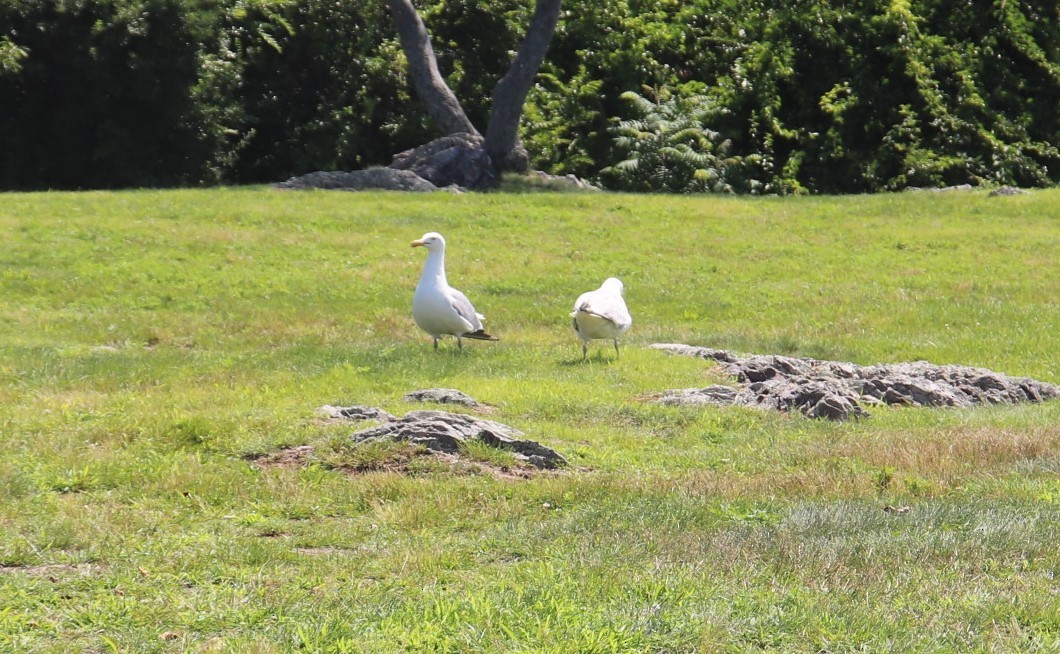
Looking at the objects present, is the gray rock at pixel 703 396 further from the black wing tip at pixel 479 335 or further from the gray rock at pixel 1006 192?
the gray rock at pixel 1006 192

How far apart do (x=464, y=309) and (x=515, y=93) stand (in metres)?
15.8

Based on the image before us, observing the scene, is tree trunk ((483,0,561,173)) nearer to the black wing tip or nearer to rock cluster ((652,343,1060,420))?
the black wing tip

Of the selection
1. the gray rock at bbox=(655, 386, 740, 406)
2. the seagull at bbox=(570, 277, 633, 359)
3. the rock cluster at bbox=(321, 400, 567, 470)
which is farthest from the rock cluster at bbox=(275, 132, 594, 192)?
the rock cluster at bbox=(321, 400, 567, 470)

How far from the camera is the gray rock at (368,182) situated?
28547mm

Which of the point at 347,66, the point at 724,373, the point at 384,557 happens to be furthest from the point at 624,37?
the point at 384,557

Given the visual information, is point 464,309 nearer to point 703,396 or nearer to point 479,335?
point 479,335

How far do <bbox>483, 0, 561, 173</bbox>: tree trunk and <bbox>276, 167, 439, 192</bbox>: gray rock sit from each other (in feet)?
6.82

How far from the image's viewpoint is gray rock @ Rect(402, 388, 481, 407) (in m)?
11.5

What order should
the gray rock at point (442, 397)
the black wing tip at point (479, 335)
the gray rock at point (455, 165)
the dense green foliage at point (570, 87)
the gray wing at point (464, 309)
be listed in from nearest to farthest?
1. the gray rock at point (442, 397)
2. the gray wing at point (464, 309)
3. the black wing tip at point (479, 335)
4. the gray rock at point (455, 165)
5. the dense green foliage at point (570, 87)

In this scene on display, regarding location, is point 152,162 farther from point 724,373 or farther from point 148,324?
point 724,373

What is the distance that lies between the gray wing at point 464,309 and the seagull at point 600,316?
1.30 metres

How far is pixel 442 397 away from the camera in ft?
37.9

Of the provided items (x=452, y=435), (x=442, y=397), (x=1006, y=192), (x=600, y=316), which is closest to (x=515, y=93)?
(x=1006, y=192)

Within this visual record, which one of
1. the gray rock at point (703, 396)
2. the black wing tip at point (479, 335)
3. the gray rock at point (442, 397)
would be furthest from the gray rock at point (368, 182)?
the gray rock at point (442, 397)
